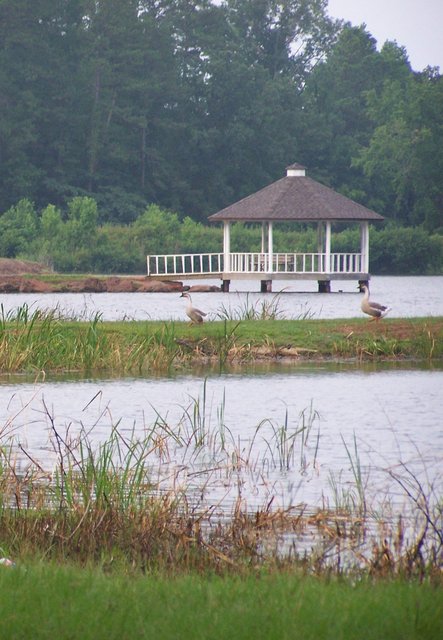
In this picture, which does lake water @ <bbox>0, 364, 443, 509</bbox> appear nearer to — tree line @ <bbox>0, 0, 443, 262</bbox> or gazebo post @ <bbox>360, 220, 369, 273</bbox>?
gazebo post @ <bbox>360, 220, 369, 273</bbox>

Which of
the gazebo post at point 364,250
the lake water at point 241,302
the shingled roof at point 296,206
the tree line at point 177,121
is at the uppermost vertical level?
the tree line at point 177,121

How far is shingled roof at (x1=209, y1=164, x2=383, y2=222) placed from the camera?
174ft

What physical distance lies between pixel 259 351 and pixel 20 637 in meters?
17.5

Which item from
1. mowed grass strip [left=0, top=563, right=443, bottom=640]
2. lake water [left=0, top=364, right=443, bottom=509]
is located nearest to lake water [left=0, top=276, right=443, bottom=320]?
lake water [left=0, top=364, right=443, bottom=509]

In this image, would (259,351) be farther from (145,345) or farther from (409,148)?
(409,148)

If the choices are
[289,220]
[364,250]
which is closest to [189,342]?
[289,220]

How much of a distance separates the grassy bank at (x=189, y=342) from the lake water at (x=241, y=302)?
7.99 metres

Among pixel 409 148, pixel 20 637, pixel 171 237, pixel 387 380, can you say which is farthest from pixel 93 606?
pixel 409 148

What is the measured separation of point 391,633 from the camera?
690cm

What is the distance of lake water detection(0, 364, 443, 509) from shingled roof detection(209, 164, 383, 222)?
29182mm

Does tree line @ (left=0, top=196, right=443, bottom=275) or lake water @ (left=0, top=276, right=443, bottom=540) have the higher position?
tree line @ (left=0, top=196, right=443, bottom=275)

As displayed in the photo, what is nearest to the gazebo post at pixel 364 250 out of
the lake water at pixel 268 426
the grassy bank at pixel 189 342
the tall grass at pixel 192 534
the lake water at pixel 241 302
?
the lake water at pixel 241 302

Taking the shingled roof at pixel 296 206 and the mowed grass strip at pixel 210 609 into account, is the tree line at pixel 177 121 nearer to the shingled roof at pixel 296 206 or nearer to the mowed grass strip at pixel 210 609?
the shingled roof at pixel 296 206

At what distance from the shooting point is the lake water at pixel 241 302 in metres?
Answer: 36.8
